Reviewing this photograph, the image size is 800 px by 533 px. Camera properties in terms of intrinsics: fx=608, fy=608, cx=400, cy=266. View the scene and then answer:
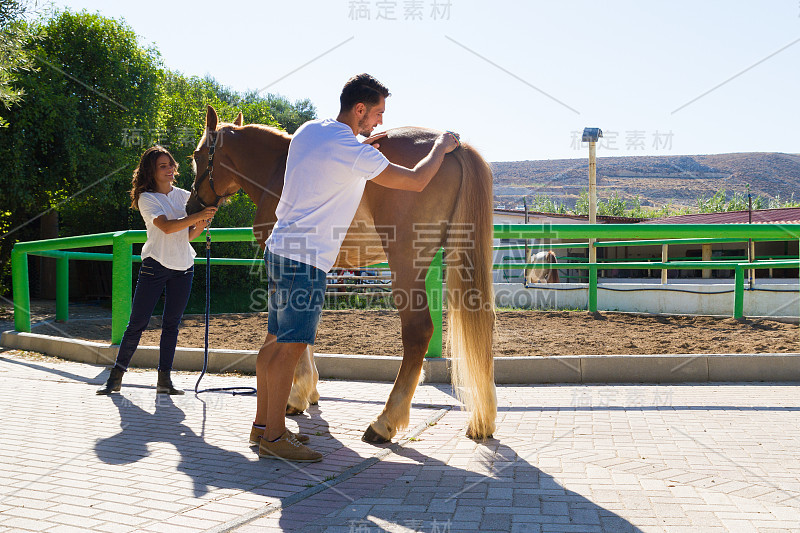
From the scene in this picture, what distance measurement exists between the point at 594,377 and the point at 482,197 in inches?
93.3

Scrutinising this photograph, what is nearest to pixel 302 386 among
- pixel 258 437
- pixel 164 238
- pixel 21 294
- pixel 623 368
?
pixel 258 437

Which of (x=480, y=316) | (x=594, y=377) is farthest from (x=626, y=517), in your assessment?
(x=594, y=377)

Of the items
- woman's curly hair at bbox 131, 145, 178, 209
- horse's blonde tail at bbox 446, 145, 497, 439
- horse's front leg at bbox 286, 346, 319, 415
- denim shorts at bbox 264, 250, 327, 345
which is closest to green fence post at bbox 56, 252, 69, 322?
woman's curly hair at bbox 131, 145, 178, 209

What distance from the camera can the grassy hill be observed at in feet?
404

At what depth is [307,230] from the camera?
3123mm

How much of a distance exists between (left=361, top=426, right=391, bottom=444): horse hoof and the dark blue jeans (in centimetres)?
216

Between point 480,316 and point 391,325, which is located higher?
point 480,316

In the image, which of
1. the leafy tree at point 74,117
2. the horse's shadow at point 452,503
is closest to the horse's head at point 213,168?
the horse's shadow at point 452,503

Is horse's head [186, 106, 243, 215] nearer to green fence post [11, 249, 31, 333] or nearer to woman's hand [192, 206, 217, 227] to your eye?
woman's hand [192, 206, 217, 227]

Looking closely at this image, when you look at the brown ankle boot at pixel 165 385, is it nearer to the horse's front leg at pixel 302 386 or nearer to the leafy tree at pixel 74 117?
the horse's front leg at pixel 302 386

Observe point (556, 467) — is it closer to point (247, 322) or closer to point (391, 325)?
point (391, 325)

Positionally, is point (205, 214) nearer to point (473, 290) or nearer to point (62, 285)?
point (473, 290)

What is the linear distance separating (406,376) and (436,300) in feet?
5.77

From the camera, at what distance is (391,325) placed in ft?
26.9
